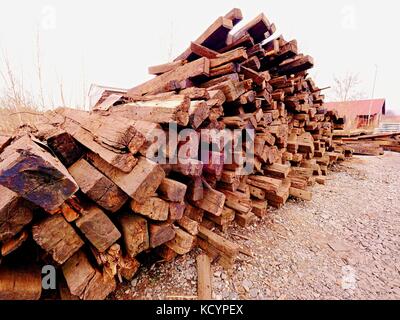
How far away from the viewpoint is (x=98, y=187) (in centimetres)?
133

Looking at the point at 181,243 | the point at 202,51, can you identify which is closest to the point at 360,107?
the point at 202,51

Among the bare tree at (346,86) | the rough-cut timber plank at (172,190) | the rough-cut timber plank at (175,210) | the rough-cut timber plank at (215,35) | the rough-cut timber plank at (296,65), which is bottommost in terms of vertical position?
the rough-cut timber plank at (175,210)

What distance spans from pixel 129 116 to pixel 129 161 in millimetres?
772

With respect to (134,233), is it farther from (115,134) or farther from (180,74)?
(180,74)

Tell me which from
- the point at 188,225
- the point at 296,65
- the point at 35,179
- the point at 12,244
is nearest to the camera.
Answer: the point at 35,179

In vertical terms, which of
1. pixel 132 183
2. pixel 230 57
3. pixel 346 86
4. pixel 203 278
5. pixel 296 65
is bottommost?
pixel 203 278

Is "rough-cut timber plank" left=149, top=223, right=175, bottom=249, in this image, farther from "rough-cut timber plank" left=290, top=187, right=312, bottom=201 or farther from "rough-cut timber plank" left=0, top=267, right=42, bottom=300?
"rough-cut timber plank" left=290, top=187, right=312, bottom=201

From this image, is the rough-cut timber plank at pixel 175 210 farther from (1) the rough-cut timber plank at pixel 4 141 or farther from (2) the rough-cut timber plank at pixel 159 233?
(1) the rough-cut timber plank at pixel 4 141

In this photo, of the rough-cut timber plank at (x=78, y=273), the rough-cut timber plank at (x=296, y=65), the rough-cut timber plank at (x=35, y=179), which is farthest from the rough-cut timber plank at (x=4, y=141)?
the rough-cut timber plank at (x=296, y=65)

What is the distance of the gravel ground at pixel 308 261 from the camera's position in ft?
5.57

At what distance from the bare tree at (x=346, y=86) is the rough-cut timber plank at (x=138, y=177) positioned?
1101 inches

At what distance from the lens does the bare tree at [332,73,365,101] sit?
2357 centimetres

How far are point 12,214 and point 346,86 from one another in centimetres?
2976

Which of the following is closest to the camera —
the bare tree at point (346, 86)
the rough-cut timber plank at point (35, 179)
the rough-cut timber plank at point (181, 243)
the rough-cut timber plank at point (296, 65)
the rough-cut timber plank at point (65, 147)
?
the rough-cut timber plank at point (35, 179)
